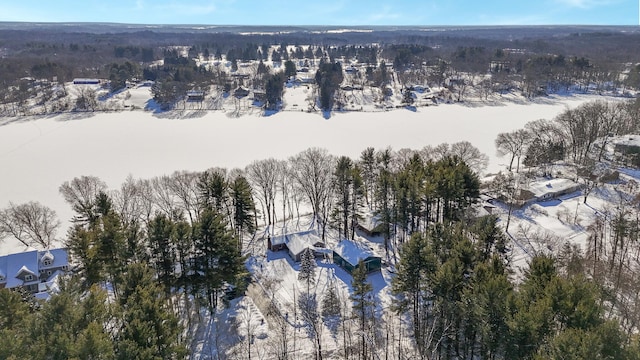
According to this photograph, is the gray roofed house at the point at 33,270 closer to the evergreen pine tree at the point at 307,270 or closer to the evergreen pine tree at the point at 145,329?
the evergreen pine tree at the point at 145,329

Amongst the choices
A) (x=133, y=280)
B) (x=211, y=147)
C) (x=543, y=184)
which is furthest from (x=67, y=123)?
(x=543, y=184)

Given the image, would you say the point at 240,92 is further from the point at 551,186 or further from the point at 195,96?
the point at 551,186

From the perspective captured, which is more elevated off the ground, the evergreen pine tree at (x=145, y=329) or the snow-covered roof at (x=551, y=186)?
the evergreen pine tree at (x=145, y=329)

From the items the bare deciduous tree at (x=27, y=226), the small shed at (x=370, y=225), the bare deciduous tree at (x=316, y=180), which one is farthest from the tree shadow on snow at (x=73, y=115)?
the small shed at (x=370, y=225)

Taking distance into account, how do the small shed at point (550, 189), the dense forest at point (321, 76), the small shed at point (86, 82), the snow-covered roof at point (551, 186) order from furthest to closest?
the small shed at point (86, 82) → the dense forest at point (321, 76) → the snow-covered roof at point (551, 186) → the small shed at point (550, 189)

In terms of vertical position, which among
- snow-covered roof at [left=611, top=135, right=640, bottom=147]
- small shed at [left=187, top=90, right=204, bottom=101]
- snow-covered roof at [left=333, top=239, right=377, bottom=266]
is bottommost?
snow-covered roof at [left=333, top=239, right=377, bottom=266]

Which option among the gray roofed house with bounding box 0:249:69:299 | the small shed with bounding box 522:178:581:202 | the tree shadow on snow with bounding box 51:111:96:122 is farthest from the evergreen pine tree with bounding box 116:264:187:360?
the tree shadow on snow with bounding box 51:111:96:122

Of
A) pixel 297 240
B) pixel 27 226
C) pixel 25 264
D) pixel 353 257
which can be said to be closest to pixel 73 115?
pixel 27 226

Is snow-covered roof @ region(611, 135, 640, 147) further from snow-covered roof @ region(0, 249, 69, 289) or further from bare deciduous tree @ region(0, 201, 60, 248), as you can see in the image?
bare deciduous tree @ region(0, 201, 60, 248)
